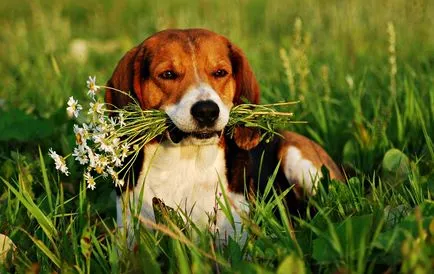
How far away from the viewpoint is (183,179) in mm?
4004

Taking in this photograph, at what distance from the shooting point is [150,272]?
2.89 meters

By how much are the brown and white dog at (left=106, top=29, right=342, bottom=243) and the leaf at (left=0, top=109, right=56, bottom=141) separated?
111cm

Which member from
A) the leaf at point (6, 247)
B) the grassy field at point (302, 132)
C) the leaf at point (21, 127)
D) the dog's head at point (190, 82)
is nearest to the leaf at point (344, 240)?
the grassy field at point (302, 132)

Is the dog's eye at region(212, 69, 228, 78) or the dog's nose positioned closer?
the dog's nose

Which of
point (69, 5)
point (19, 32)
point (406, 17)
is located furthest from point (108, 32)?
point (406, 17)

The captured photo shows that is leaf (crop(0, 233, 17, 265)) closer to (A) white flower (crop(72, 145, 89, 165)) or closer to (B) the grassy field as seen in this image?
(B) the grassy field

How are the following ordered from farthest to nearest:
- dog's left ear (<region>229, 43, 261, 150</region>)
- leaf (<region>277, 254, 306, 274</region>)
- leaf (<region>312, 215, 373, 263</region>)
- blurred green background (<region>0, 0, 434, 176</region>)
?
1. blurred green background (<region>0, 0, 434, 176</region>)
2. dog's left ear (<region>229, 43, 261, 150</region>)
3. leaf (<region>312, 215, 373, 263</region>)
4. leaf (<region>277, 254, 306, 274</region>)

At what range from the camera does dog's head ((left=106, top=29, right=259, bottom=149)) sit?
3.64m

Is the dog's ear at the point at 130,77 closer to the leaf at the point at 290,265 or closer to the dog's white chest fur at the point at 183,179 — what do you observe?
the dog's white chest fur at the point at 183,179

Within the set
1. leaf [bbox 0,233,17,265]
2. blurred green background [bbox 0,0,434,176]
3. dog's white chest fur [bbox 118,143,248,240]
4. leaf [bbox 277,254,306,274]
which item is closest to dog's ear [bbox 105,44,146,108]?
dog's white chest fur [bbox 118,143,248,240]

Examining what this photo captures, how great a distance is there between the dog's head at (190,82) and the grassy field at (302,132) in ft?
1.57

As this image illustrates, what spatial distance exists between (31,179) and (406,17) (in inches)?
159

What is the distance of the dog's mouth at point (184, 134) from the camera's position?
375cm

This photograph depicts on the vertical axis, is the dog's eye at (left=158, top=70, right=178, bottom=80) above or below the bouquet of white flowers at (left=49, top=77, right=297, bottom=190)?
above
